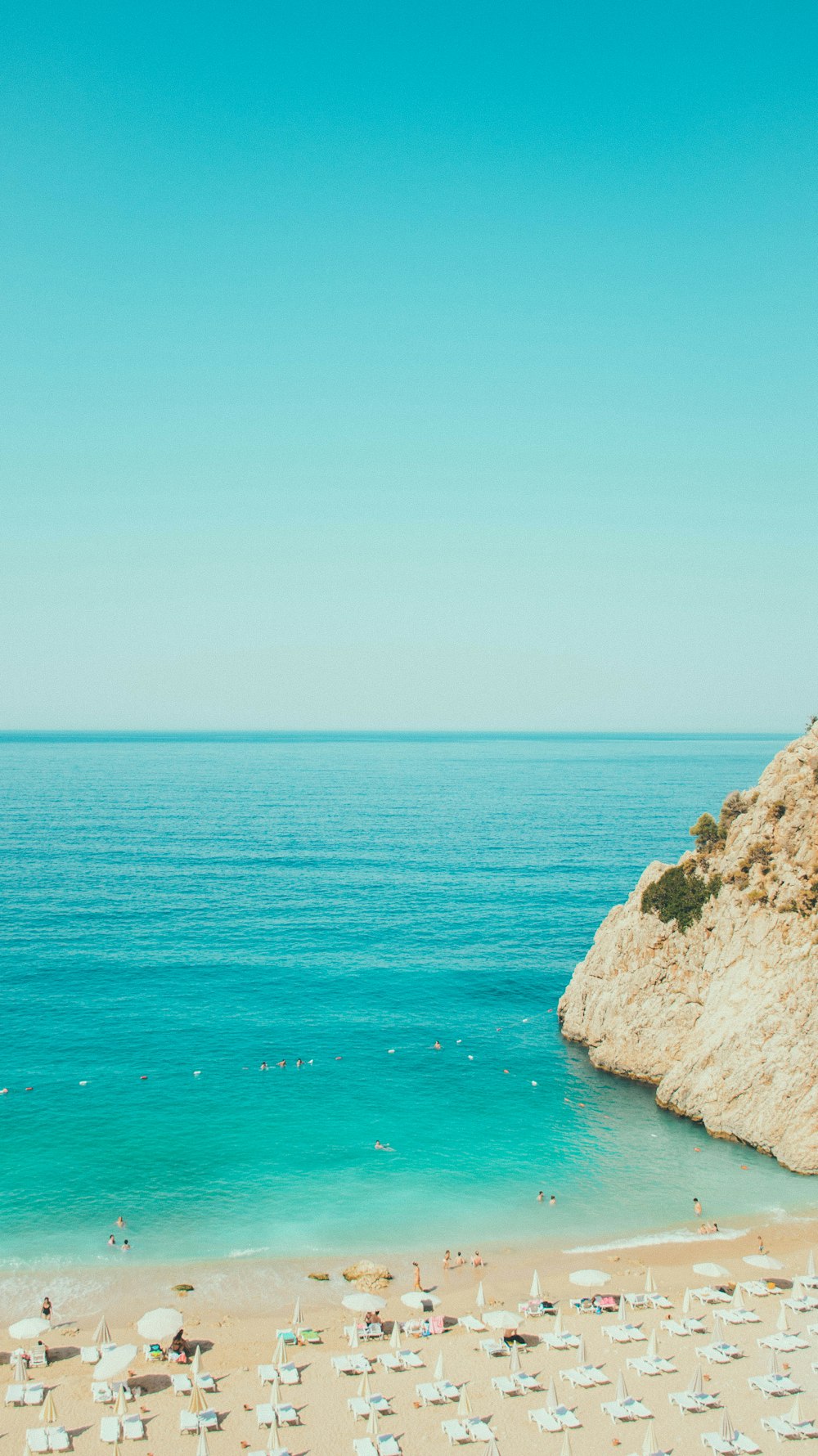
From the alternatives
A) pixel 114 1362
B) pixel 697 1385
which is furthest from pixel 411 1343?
pixel 114 1362

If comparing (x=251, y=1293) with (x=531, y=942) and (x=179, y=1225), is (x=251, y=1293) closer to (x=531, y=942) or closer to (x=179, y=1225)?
(x=179, y=1225)

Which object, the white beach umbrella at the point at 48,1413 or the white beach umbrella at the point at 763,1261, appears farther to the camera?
the white beach umbrella at the point at 763,1261

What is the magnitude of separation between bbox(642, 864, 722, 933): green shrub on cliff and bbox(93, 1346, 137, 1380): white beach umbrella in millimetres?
39556

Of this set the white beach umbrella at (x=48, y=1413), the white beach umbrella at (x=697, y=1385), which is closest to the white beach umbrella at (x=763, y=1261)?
the white beach umbrella at (x=697, y=1385)

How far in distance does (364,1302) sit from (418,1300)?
229 centimetres

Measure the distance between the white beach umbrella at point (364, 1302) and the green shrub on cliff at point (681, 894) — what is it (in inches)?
1221

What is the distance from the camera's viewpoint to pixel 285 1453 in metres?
28.9

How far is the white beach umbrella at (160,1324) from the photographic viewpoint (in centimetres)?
3488

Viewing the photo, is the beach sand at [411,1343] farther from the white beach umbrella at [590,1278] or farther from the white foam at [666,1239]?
the white beach umbrella at [590,1278]

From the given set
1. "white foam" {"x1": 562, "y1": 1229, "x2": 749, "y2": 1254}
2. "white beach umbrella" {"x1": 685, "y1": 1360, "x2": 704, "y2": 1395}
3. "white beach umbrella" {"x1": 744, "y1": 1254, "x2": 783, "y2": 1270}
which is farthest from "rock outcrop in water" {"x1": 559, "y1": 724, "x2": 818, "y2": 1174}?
"white beach umbrella" {"x1": 685, "y1": 1360, "x2": 704, "y2": 1395}

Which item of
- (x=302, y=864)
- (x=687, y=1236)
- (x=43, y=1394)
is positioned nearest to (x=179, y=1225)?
(x=43, y=1394)

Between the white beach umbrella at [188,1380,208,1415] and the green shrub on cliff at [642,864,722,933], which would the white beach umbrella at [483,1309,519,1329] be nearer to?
the white beach umbrella at [188,1380,208,1415]

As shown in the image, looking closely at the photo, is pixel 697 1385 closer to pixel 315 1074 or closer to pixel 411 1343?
pixel 411 1343

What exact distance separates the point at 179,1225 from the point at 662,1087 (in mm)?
29377
